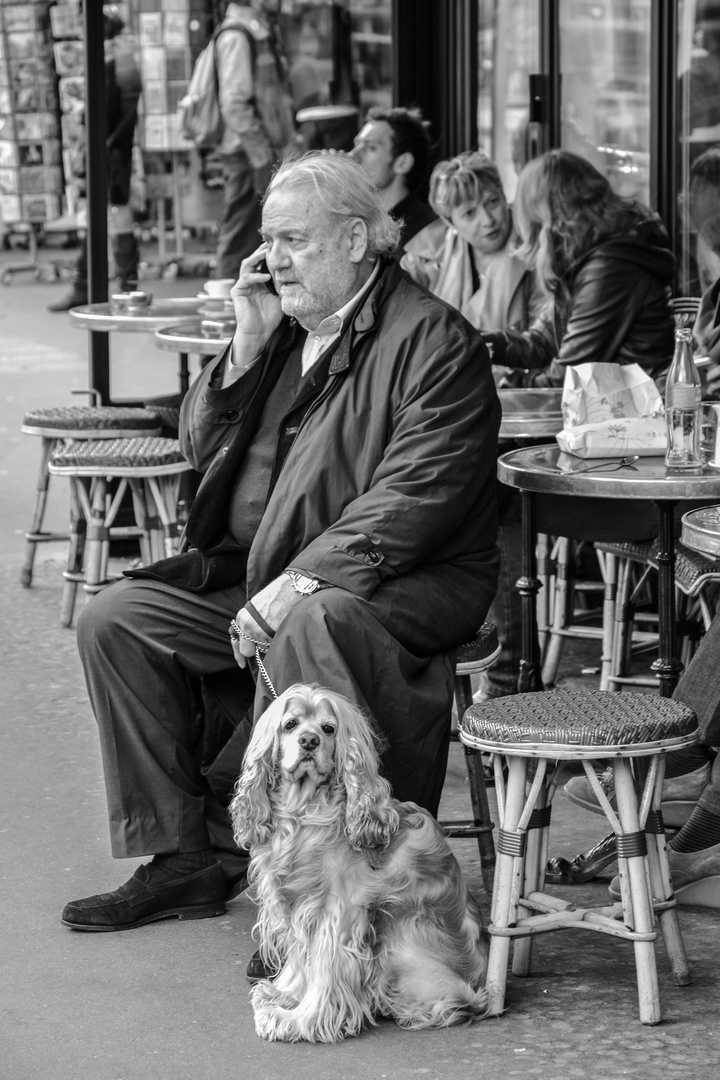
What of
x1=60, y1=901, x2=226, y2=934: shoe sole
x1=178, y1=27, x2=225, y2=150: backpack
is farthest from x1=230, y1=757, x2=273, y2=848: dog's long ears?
x1=178, y1=27, x2=225, y2=150: backpack

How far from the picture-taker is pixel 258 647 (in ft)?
10.3

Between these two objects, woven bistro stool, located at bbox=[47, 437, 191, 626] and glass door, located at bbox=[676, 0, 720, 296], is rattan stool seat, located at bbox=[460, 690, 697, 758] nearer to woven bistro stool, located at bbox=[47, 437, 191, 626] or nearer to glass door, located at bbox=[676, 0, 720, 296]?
woven bistro stool, located at bbox=[47, 437, 191, 626]

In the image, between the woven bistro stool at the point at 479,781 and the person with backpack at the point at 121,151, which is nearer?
the woven bistro stool at the point at 479,781

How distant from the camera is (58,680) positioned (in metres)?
5.04

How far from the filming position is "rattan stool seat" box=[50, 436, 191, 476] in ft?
17.3

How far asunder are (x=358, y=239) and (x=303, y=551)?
648 mm

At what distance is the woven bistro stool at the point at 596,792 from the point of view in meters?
2.72

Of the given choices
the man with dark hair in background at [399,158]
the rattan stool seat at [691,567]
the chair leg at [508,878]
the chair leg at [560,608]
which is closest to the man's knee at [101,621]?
the chair leg at [508,878]

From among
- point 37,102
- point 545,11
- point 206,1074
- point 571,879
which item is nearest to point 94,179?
point 545,11

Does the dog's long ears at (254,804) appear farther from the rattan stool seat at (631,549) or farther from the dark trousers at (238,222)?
the dark trousers at (238,222)

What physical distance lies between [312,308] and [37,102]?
10.4m

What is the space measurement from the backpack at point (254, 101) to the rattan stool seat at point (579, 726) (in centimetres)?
619

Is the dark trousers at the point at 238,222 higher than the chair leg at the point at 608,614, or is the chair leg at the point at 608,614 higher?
the dark trousers at the point at 238,222

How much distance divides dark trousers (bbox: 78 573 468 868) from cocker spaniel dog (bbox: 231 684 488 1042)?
0.21 meters
